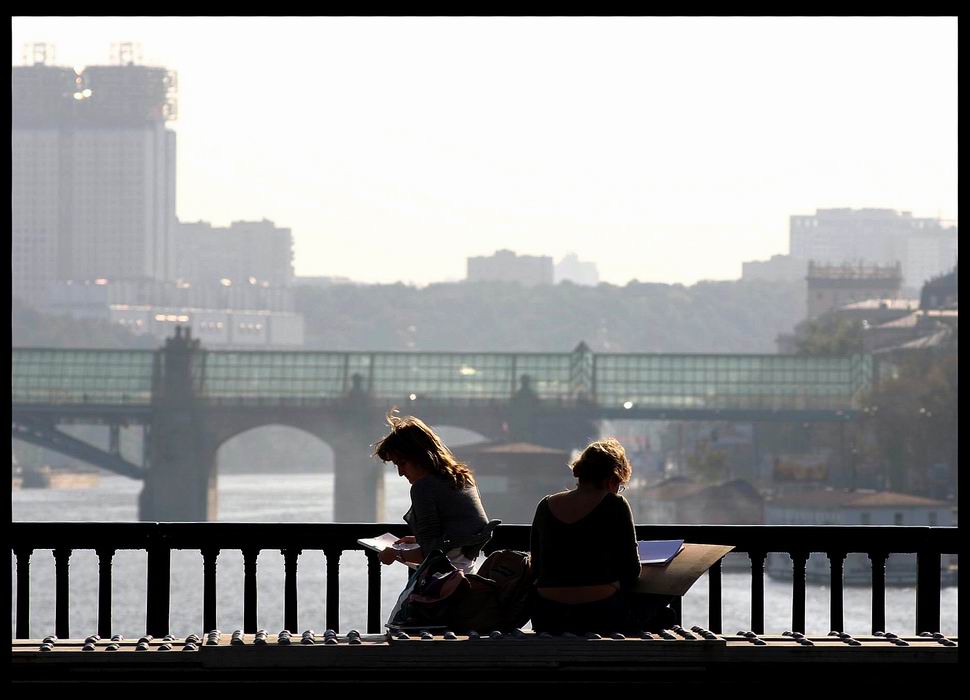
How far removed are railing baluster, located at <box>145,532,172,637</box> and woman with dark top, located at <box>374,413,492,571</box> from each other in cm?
130

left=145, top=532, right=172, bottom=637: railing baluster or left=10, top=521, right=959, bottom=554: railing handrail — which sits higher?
left=10, top=521, right=959, bottom=554: railing handrail

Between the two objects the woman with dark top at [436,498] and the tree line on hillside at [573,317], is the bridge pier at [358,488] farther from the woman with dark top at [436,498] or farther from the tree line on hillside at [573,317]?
the tree line on hillside at [573,317]

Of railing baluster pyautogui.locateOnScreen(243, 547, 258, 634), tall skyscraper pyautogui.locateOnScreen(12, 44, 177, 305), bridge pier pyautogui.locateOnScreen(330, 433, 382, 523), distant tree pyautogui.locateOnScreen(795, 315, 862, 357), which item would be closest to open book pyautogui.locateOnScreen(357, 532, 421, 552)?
railing baluster pyautogui.locateOnScreen(243, 547, 258, 634)

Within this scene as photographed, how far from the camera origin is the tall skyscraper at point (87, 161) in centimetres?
18625

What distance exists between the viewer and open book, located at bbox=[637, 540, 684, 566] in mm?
5055

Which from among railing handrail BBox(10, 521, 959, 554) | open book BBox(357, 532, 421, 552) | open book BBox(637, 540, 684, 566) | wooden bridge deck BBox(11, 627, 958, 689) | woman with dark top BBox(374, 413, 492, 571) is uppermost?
woman with dark top BBox(374, 413, 492, 571)

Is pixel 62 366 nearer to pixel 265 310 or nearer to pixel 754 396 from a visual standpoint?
pixel 754 396

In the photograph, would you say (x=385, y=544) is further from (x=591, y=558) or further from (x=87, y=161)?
(x=87, y=161)

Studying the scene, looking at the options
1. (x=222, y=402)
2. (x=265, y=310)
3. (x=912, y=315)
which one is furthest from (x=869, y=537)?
(x=265, y=310)

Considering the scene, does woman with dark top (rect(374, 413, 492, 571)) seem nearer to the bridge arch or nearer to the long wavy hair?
the long wavy hair

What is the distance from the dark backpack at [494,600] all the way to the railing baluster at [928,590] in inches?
85.3

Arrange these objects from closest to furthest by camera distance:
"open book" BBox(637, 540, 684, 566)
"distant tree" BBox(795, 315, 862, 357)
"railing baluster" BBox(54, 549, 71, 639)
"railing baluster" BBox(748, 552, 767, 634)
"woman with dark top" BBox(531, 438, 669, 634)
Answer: "woman with dark top" BBox(531, 438, 669, 634) → "open book" BBox(637, 540, 684, 566) → "railing baluster" BBox(748, 552, 767, 634) → "railing baluster" BBox(54, 549, 71, 639) → "distant tree" BBox(795, 315, 862, 357)

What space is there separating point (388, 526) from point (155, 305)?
18222 centimetres

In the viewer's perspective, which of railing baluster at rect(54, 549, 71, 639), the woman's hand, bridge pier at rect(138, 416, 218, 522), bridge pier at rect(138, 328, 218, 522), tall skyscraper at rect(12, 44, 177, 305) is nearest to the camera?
the woman's hand
